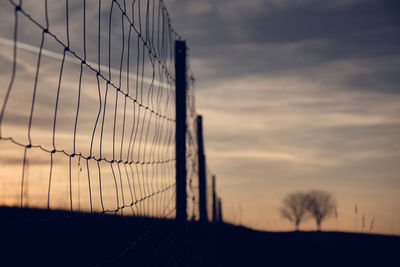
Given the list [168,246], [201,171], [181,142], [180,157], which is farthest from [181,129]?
[201,171]

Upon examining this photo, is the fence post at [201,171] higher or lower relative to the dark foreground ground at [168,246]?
higher

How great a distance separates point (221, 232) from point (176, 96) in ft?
17.7

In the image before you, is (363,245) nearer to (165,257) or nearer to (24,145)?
(165,257)

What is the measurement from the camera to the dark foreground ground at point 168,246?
4.48 m

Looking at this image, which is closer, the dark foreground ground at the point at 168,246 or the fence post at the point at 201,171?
the dark foreground ground at the point at 168,246

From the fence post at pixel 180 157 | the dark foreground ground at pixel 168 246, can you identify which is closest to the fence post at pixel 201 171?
the dark foreground ground at pixel 168 246

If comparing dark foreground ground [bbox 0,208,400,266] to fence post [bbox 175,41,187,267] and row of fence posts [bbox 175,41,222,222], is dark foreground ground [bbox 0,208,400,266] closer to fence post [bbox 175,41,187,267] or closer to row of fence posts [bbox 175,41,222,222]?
fence post [bbox 175,41,187,267]

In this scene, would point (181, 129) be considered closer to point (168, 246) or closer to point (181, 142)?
point (181, 142)

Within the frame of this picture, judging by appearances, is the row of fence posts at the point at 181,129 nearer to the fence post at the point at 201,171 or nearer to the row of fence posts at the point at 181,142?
the row of fence posts at the point at 181,142

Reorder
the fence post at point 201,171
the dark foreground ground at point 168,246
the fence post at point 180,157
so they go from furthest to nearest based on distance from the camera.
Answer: the fence post at point 201,171 → the dark foreground ground at point 168,246 → the fence post at point 180,157

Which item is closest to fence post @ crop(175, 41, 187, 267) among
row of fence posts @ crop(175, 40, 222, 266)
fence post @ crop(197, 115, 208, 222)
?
row of fence posts @ crop(175, 40, 222, 266)

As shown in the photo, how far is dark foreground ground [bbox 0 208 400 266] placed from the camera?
448 cm

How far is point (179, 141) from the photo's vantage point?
11.3ft

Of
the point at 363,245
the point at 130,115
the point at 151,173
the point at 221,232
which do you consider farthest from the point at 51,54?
the point at 363,245
